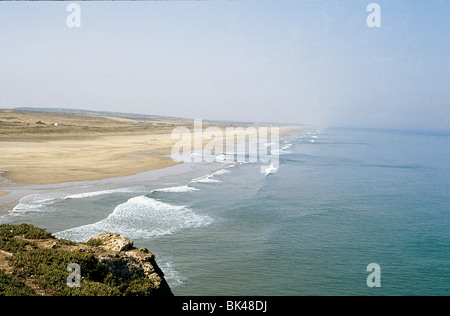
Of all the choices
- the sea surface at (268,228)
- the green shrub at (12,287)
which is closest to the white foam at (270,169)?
the sea surface at (268,228)

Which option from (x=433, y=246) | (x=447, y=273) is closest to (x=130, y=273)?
(x=447, y=273)

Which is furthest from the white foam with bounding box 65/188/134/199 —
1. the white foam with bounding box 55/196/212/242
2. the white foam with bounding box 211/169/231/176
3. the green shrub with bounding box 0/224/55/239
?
the green shrub with bounding box 0/224/55/239

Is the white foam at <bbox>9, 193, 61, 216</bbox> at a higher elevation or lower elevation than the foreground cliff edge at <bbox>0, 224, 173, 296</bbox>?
lower

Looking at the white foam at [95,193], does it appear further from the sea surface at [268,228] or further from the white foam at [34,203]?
the white foam at [34,203]

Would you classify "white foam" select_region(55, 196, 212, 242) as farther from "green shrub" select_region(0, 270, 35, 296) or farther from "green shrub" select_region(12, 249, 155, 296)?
"green shrub" select_region(0, 270, 35, 296)

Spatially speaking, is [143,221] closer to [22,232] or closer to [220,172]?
[22,232]

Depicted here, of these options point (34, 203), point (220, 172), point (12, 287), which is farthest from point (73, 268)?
point (220, 172)

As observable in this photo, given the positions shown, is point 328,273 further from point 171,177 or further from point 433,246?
point 171,177

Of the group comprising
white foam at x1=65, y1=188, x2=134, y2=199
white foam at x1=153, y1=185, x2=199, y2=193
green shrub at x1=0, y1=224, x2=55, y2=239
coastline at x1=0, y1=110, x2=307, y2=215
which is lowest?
white foam at x1=153, y1=185, x2=199, y2=193
